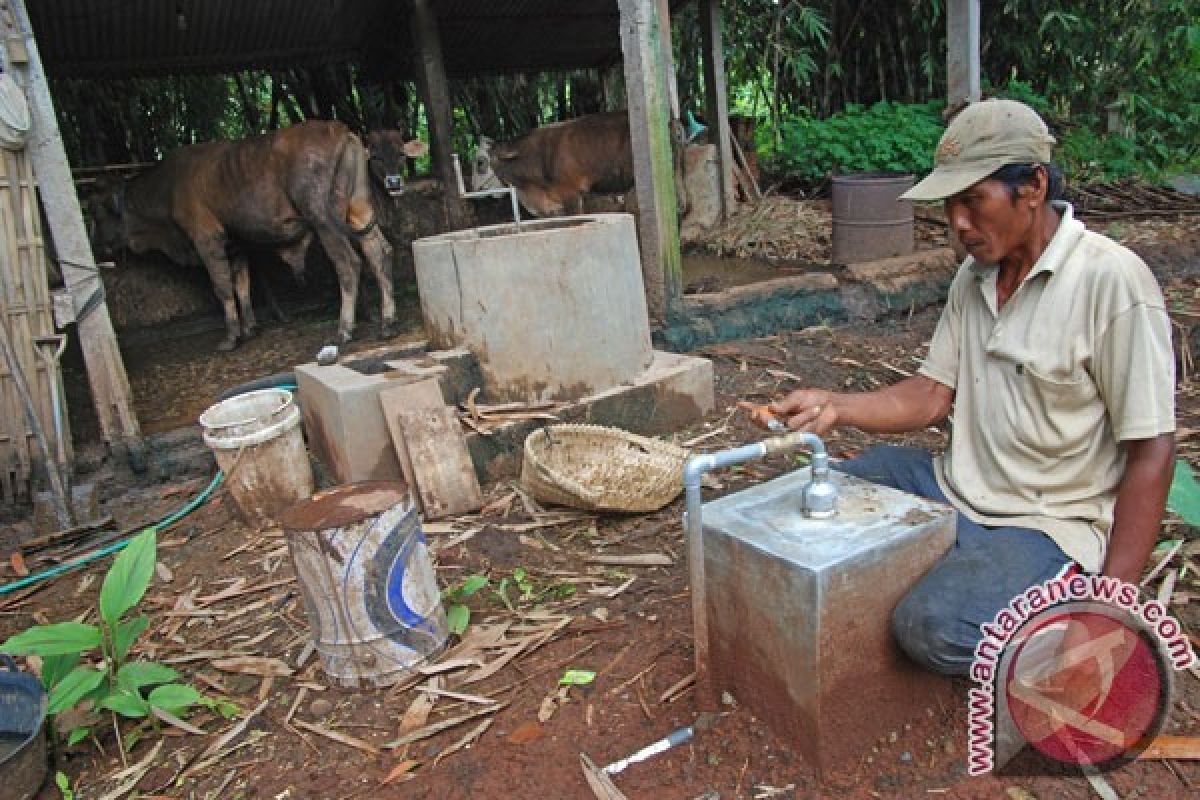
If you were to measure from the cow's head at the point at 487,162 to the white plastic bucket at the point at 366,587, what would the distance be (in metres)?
6.50

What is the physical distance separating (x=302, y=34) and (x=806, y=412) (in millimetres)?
8307

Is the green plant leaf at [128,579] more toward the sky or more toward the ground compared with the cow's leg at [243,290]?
more toward the ground

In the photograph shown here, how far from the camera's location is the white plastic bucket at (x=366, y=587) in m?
2.65

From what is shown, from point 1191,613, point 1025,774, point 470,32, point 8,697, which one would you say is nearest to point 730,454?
point 1025,774

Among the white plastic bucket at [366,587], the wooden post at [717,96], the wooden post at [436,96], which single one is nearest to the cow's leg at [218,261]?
the wooden post at [436,96]

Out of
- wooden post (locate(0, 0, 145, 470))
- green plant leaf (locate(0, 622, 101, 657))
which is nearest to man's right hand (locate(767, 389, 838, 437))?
Answer: green plant leaf (locate(0, 622, 101, 657))

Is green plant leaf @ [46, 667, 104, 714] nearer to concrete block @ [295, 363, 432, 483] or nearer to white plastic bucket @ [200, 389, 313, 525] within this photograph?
white plastic bucket @ [200, 389, 313, 525]

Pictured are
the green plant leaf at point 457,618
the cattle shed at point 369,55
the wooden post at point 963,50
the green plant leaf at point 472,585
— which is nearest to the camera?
the green plant leaf at point 457,618

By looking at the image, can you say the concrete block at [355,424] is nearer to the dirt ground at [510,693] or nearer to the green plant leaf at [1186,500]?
the dirt ground at [510,693]

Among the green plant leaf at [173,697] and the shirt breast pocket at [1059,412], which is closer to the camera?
the shirt breast pocket at [1059,412]

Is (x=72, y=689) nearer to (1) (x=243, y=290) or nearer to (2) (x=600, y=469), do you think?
(2) (x=600, y=469)

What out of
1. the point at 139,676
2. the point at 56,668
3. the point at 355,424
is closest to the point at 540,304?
the point at 355,424

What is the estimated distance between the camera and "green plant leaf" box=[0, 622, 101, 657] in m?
2.47

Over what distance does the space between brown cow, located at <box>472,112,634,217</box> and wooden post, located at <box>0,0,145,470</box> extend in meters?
4.83
